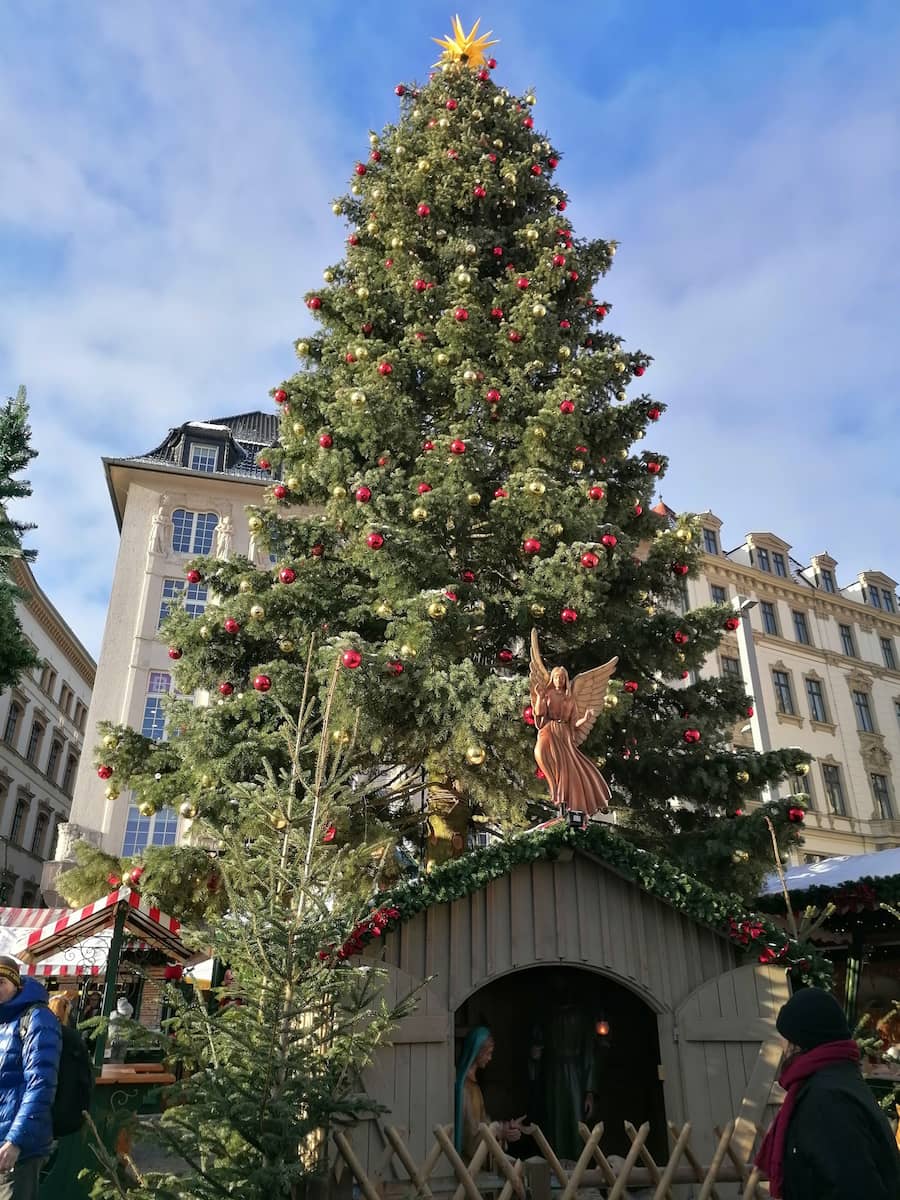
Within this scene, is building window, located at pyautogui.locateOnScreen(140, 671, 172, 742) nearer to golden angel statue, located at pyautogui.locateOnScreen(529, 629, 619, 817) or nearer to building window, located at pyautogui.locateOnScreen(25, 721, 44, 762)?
building window, located at pyautogui.locateOnScreen(25, 721, 44, 762)

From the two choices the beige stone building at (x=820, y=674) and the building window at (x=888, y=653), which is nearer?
the beige stone building at (x=820, y=674)

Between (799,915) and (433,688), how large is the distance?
8.08 m

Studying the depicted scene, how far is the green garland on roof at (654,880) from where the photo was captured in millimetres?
7641

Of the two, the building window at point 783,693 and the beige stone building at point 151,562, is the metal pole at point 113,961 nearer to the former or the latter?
the beige stone building at point 151,562

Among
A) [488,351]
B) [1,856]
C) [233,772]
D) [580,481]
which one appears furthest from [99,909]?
[1,856]

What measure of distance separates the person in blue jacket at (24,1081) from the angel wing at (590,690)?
546 centimetres

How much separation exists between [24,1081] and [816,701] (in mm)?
37875

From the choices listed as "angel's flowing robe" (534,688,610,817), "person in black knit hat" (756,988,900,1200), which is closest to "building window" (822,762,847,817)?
"angel's flowing robe" (534,688,610,817)

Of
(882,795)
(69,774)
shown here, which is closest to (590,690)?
(882,795)

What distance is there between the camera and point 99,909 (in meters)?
9.36

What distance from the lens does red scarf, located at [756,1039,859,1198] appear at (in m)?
3.63

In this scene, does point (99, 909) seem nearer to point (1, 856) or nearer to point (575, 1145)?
point (575, 1145)

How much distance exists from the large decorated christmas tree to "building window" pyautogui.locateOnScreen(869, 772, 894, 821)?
2853cm

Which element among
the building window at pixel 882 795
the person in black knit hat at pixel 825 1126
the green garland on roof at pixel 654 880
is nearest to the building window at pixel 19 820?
the green garland on roof at pixel 654 880
